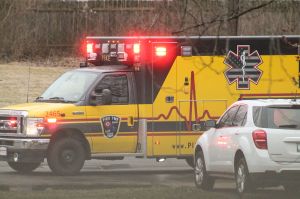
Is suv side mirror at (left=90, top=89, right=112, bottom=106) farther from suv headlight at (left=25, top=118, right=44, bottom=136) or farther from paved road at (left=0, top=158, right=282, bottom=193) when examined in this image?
paved road at (left=0, top=158, right=282, bottom=193)

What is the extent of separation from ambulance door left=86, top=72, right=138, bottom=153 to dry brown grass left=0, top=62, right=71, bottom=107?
33.1 feet

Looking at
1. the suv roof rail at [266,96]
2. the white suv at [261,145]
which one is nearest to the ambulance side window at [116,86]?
the suv roof rail at [266,96]

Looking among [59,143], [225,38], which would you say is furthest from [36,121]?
[225,38]

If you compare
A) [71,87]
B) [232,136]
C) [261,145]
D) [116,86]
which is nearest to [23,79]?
[71,87]

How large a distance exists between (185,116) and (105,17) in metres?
12.3

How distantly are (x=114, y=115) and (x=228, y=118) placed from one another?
3412 mm

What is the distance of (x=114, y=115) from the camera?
51.4 feet

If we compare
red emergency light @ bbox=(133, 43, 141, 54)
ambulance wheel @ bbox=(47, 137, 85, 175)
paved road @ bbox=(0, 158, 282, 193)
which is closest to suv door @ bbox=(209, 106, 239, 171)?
paved road @ bbox=(0, 158, 282, 193)

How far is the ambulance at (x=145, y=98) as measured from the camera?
15453mm

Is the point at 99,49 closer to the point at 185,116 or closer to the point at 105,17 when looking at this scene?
the point at 185,116

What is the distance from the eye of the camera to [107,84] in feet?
51.9

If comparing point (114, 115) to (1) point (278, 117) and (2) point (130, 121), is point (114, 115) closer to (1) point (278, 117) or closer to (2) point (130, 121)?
(2) point (130, 121)

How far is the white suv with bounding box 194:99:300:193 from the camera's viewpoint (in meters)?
11.3

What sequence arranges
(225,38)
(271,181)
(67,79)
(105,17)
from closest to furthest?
(271,181)
(225,38)
(67,79)
(105,17)
